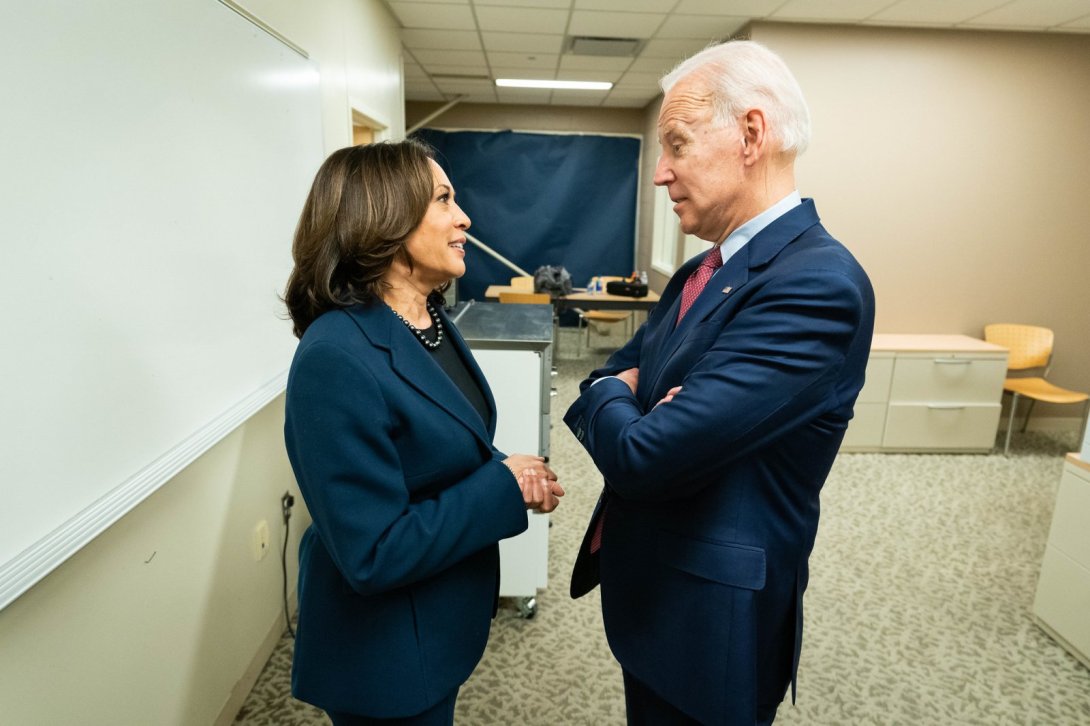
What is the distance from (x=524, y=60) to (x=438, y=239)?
15.4ft

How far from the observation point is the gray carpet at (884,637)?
1904mm

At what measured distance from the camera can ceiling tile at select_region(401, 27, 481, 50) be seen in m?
4.41

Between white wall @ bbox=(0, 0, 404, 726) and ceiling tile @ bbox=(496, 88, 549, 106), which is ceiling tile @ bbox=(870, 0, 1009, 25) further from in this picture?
ceiling tile @ bbox=(496, 88, 549, 106)

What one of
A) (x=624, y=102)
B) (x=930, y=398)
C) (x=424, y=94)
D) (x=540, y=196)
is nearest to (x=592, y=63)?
(x=624, y=102)

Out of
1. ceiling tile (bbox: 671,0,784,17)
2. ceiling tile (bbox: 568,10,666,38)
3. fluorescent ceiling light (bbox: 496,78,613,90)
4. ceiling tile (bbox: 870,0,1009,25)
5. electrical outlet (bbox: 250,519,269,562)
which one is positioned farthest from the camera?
fluorescent ceiling light (bbox: 496,78,613,90)

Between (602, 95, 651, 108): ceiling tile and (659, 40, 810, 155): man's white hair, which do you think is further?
(602, 95, 651, 108): ceiling tile

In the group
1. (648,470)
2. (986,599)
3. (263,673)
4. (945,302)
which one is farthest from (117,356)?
(945,302)

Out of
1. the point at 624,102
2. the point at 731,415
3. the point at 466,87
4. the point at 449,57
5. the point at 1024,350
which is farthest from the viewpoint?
the point at 624,102

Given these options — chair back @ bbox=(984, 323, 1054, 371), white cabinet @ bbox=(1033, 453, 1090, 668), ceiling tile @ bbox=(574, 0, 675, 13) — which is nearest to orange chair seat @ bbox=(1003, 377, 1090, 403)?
chair back @ bbox=(984, 323, 1054, 371)

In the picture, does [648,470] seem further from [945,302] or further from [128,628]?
[945,302]

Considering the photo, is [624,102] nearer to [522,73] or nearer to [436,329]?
[522,73]

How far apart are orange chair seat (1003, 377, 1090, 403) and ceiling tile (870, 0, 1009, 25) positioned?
2.27 metres

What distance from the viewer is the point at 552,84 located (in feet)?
20.0

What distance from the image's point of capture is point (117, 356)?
1.16 m
